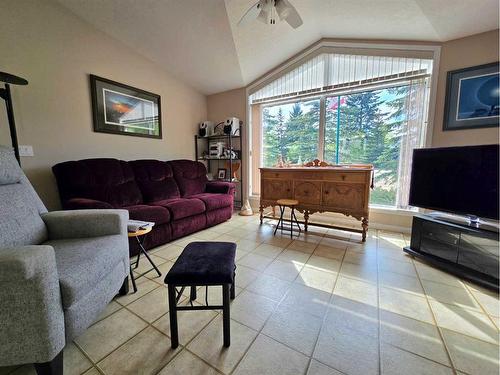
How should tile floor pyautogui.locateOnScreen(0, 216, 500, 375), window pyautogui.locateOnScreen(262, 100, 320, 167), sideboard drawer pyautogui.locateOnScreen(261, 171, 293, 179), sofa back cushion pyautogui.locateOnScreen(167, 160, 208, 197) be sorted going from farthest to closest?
window pyautogui.locateOnScreen(262, 100, 320, 167), sofa back cushion pyautogui.locateOnScreen(167, 160, 208, 197), sideboard drawer pyautogui.locateOnScreen(261, 171, 293, 179), tile floor pyautogui.locateOnScreen(0, 216, 500, 375)

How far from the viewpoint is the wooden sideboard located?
2439 mm

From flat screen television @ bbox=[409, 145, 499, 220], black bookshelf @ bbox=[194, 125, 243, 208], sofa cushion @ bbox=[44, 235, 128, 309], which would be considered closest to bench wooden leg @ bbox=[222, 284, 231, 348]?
sofa cushion @ bbox=[44, 235, 128, 309]

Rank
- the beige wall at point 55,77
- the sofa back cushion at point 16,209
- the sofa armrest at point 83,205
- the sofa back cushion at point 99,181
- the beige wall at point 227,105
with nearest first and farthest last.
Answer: the sofa back cushion at point 16,209
the sofa armrest at point 83,205
the beige wall at point 55,77
the sofa back cushion at point 99,181
the beige wall at point 227,105

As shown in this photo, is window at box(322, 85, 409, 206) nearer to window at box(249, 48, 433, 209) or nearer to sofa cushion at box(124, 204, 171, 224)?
window at box(249, 48, 433, 209)

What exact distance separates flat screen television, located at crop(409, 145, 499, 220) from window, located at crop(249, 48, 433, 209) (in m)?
0.83

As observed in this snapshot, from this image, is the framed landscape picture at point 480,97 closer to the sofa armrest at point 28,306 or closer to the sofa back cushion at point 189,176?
the sofa armrest at point 28,306

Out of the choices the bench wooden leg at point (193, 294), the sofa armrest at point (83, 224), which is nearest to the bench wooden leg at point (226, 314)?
the bench wooden leg at point (193, 294)

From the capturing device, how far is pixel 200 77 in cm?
357

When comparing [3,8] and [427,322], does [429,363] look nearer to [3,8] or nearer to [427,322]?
[427,322]

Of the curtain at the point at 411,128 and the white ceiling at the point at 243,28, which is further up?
the white ceiling at the point at 243,28

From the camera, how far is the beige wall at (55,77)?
6.35ft

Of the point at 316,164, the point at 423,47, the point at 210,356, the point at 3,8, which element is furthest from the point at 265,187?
the point at 3,8

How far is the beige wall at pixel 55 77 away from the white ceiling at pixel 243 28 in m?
0.23

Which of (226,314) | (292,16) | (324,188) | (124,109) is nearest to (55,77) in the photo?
(124,109)
